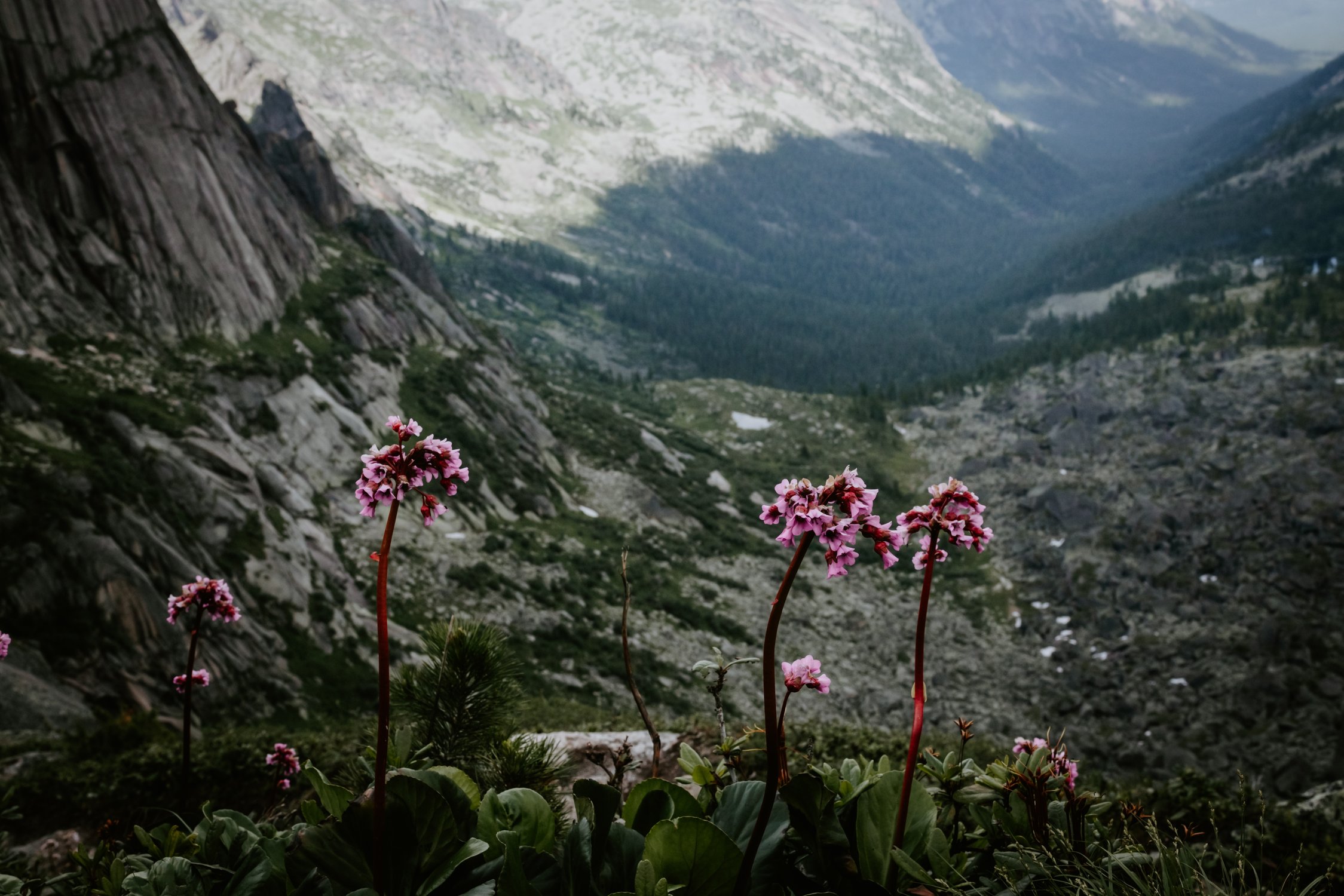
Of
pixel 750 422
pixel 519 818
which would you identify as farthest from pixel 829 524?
pixel 750 422

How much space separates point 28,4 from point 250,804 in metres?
34.2

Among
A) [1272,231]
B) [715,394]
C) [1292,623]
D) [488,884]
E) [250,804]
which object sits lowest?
[715,394]

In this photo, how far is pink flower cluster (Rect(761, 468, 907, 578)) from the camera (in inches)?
112

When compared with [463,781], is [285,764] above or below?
below

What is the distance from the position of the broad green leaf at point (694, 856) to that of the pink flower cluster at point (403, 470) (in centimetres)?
157

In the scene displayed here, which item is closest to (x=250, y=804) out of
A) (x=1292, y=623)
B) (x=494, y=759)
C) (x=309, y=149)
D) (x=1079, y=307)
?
(x=494, y=759)

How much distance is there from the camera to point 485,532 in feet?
128

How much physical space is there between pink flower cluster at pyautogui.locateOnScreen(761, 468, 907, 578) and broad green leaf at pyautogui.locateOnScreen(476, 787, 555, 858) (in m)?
1.67

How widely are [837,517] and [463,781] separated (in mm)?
2093

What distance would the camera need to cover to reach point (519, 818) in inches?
127

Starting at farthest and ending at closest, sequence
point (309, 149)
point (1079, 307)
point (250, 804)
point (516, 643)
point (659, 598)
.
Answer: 1. point (1079, 307)
2. point (309, 149)
3. point (659, 598)
4. point (516, 643)
5. point (250, 804)

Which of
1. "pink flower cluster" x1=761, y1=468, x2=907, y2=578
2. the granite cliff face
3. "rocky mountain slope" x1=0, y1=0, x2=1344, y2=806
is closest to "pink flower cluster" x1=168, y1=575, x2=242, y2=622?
"pink flower cluster" x1=761, y1=468, x2=907, y2=578

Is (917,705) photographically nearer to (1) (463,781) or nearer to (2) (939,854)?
(2) (939,854)

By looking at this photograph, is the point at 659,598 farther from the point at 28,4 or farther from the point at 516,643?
the point at 28,4
